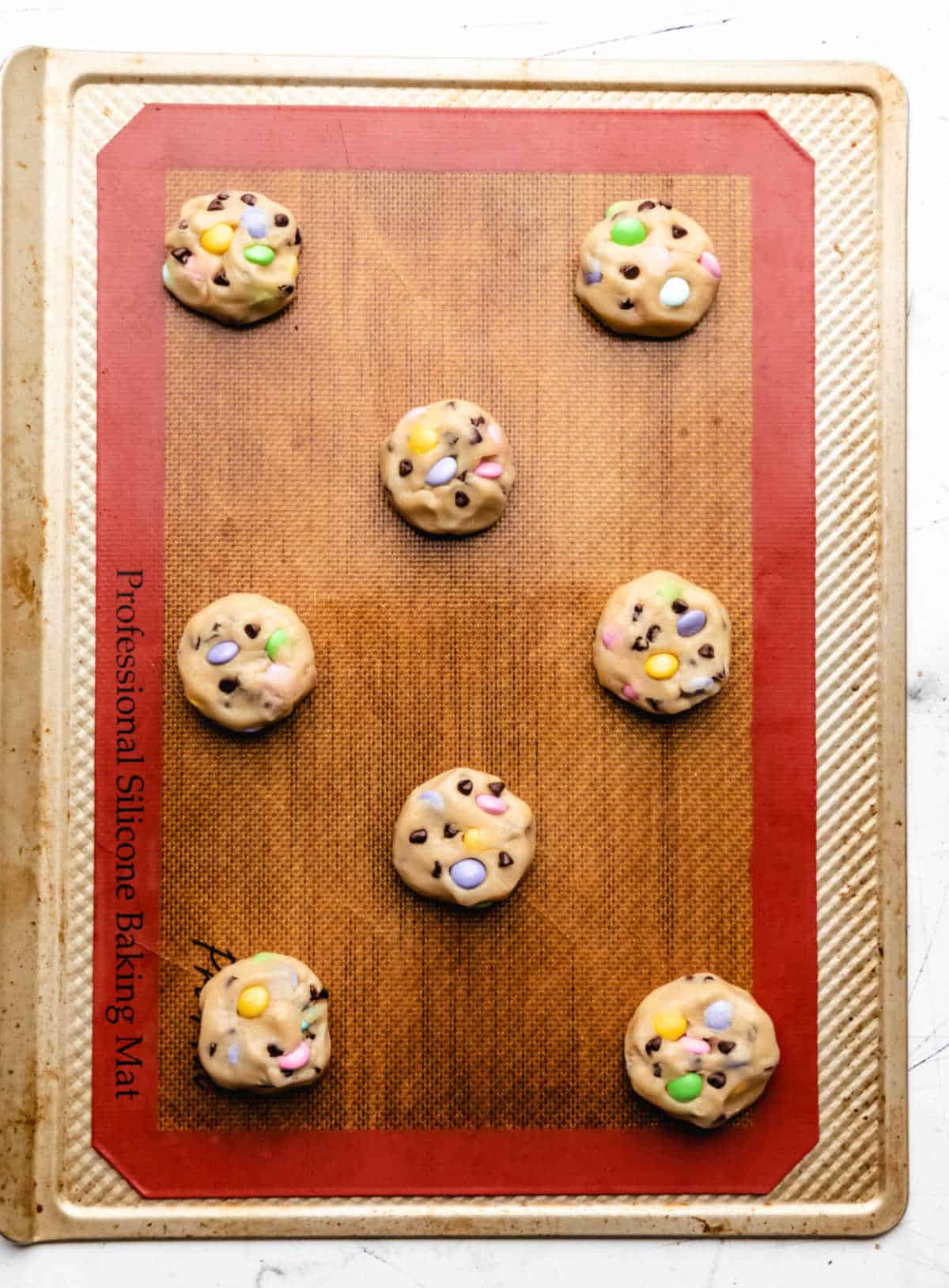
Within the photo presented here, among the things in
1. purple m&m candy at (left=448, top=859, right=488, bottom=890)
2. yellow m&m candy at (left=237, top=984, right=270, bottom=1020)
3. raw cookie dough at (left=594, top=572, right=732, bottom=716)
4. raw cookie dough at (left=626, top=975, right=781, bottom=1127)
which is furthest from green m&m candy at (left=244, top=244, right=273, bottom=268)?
raw cookie dough at (left=626, top=975, right=781, bottom=1127)

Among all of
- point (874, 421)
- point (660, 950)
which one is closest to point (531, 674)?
point (660, 950)

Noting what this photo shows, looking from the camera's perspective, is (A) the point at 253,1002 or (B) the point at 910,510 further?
(B) the point at 910,510

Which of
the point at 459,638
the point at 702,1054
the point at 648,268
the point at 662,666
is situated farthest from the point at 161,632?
the point at 702,1054

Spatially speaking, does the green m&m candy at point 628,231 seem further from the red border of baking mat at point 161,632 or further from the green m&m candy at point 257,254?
the green m&m candy at point 257,254

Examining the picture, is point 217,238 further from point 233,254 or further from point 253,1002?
point 253,1002

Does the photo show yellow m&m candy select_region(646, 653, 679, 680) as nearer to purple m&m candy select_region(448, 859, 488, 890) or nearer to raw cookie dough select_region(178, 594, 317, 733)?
purple m&m candy select_region(448, 859, 488, 890)

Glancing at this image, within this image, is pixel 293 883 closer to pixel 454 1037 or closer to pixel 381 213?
pixel 454 1037

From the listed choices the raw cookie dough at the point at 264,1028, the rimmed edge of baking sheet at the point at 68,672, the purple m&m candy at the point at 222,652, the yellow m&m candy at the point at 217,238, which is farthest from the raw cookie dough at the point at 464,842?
the yellow m&m candy at the point at 217,238
